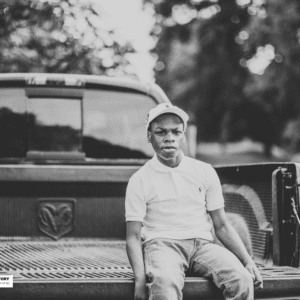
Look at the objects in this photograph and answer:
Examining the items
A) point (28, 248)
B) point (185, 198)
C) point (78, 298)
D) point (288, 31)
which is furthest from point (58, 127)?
point (288, 31)

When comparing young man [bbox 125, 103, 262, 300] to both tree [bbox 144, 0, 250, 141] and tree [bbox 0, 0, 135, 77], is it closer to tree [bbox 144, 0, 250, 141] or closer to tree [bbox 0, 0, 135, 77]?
tree [bbox 0, 0, 135, 77]

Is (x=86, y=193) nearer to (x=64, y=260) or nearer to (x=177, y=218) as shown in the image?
(x=64, y=260)

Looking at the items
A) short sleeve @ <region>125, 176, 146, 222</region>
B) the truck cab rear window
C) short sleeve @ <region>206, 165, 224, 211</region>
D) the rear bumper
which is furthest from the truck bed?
the truck cab rear window

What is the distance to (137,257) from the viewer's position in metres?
2.92

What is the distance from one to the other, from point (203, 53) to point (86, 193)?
78.8ft

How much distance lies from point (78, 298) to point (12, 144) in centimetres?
180

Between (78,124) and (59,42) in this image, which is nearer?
(78,124)

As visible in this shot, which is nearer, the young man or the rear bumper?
the rear bumper

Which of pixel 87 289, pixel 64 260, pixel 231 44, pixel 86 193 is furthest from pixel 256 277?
pixel 231 44

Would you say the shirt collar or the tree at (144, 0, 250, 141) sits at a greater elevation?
the tree at (144, 0, 250, 141)

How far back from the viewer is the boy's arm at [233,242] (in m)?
2.99

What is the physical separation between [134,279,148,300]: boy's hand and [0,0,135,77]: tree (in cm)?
564

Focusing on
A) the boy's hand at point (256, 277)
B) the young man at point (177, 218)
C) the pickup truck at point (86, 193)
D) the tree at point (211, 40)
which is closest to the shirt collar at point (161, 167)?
the young man at point (177, 218)

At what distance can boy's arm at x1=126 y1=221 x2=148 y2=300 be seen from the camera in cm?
279
